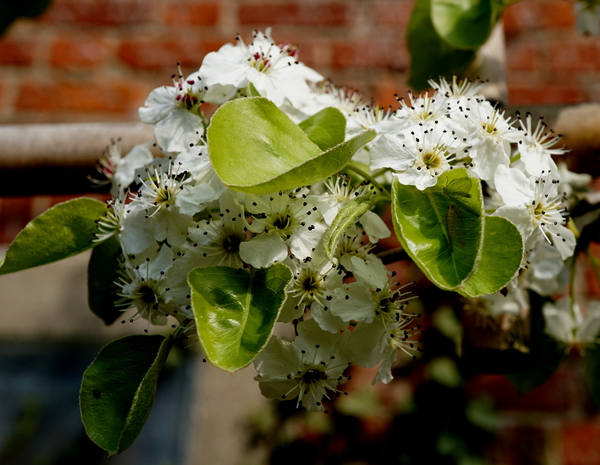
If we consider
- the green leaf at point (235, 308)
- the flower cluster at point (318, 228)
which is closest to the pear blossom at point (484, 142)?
the flower cluster at point (318, 228)

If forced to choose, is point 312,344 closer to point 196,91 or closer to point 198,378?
point 196,91

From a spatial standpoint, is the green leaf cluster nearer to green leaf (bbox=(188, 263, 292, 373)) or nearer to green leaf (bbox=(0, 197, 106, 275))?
green leaf (bbox=(188, 263, 292, 373))

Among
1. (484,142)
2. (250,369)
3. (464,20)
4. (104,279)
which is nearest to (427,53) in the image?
(464,20)

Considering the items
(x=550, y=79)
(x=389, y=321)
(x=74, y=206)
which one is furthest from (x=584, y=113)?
(x=550, y=79)

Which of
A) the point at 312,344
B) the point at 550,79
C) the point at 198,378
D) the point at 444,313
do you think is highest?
the point at 312,344

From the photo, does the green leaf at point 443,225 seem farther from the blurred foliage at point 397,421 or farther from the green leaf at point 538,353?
the blurred foliage at point 397,421

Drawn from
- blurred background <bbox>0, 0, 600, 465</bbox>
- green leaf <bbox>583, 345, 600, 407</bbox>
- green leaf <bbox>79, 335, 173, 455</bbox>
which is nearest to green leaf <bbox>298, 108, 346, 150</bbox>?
green leaf <bbox>79, 335, 173, 455</bbox>
